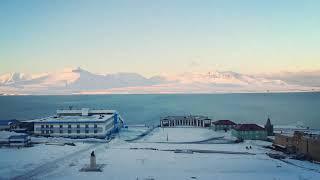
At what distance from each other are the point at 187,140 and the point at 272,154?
17.5m

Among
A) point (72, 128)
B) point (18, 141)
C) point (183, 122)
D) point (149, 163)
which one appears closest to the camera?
point (149, 163)

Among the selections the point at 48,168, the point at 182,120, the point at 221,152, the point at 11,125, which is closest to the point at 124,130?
the point at 182,120

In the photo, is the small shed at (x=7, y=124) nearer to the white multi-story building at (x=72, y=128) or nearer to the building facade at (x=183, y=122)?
the white multi-story building at (x=72, y=128)

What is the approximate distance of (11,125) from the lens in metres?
71.9

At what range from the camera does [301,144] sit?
156ft

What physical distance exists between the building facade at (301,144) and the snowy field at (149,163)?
213 cm

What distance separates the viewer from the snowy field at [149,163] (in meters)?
36.6

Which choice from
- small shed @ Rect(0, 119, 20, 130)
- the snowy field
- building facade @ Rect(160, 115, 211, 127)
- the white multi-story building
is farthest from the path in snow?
building facade @ Rect(160, 115, 211, 127)

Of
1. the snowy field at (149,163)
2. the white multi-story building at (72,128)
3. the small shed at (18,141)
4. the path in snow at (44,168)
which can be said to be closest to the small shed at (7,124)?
the white multi-story building at (72,128)

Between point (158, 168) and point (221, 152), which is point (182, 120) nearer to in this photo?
point (221, 152)

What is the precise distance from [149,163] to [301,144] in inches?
697

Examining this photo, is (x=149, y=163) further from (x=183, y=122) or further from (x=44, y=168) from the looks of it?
(x=183, y=122)

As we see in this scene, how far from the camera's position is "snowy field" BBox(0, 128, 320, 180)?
36.6 meters

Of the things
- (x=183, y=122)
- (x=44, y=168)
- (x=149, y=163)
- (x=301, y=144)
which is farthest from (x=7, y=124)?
(x=301, y=144)
